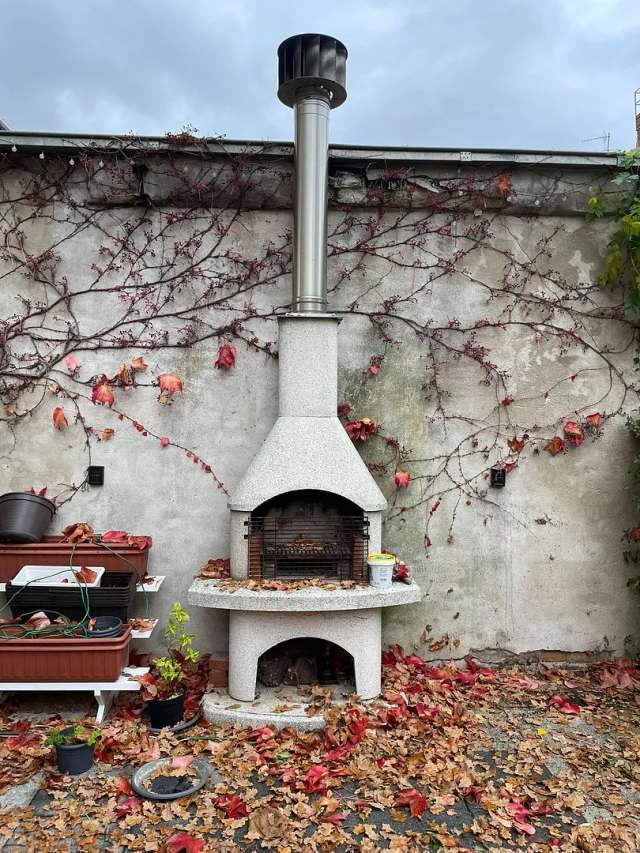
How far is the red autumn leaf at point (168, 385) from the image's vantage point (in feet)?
15.8

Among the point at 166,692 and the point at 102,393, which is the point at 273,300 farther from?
the point at 166,692

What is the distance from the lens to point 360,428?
16.0 feet

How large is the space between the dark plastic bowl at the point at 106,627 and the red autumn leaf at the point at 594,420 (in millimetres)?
3896

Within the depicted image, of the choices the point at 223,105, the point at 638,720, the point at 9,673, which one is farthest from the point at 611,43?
the point at 9,673

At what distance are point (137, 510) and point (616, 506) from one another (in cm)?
390

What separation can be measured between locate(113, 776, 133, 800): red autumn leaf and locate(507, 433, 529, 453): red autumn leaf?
3.58m

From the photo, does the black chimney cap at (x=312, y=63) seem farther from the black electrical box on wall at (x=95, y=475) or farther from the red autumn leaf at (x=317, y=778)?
the red autumn leaf at (x=317, y=778)

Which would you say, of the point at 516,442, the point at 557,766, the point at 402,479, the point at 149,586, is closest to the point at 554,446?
the point at 516,442

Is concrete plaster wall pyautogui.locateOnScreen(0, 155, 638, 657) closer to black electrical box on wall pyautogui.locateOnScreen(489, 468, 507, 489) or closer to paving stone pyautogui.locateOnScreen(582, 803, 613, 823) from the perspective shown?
black electrical box on wall pyautogui.locateOnScreen(489, 468, 507, 489)

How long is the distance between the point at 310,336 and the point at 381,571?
68.5 inches

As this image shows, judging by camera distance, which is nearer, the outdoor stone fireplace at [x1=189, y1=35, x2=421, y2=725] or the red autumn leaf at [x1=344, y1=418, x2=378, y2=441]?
the outdoor stone fireplace at [x1=189, y1=35, x2=421, y2=725]

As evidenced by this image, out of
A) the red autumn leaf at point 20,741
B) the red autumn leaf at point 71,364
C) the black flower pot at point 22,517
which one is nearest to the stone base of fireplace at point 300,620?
the red autumn leaf at point 20,741

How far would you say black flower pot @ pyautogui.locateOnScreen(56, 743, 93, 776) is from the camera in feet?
10.9

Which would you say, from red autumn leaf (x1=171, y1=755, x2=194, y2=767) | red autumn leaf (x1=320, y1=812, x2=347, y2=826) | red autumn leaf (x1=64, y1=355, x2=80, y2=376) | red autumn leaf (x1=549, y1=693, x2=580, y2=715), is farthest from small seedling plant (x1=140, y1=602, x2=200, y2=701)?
red autumn leaf (x1=549, y1=693, x2=580, y2=715)
